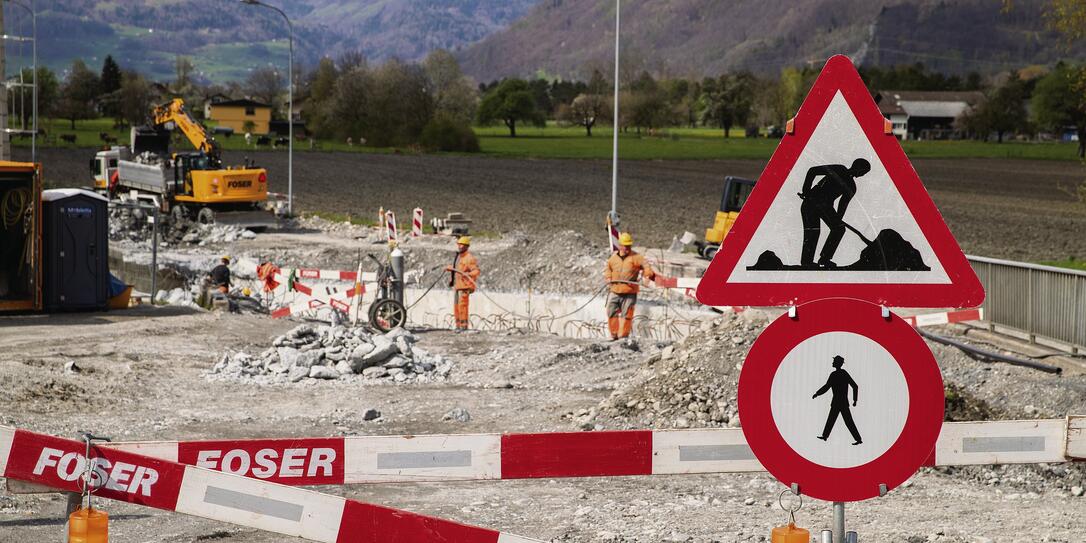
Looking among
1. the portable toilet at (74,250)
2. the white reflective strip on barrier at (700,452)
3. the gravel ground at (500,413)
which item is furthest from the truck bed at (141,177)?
the white reflective strip on barrier at (700,452)

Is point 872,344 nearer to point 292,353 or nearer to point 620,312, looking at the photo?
point 292,353

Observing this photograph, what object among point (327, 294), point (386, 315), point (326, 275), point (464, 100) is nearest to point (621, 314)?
point (386, 315)

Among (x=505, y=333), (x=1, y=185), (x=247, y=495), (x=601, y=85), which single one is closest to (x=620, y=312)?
(x=505, y=333)

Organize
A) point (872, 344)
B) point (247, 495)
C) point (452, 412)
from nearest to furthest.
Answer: point (872, 344) → point (247, 495) → point (452, 412)

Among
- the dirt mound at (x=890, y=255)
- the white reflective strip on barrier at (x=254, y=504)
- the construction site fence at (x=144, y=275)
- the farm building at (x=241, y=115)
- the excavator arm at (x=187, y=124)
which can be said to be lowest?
the construction site fence at (x=144, y=275)

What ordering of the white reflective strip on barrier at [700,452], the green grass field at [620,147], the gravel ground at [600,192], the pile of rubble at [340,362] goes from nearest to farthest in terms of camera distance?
the white reflective strip on barrier at [700,452] → the pile of rubble at [340,362] → the gravel ground at [600,192] → the green grass field at [620,147]

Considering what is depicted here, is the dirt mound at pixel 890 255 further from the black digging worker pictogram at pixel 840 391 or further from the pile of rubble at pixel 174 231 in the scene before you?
the pile of rubble at pixel 174 231

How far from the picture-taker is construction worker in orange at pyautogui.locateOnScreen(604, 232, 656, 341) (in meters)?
17.6

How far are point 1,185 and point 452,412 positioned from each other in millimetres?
11091

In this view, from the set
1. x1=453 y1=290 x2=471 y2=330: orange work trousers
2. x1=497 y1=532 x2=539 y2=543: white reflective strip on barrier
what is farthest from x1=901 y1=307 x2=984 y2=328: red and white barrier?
x1=497 y1=532 x2=539 y2=543: white reflective strip on barrier

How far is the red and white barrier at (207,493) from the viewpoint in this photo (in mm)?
4613

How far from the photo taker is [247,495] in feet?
15.2

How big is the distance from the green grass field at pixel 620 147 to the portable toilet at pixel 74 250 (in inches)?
2534

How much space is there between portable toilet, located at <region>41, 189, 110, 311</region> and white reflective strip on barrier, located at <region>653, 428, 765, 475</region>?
16.6 metres
